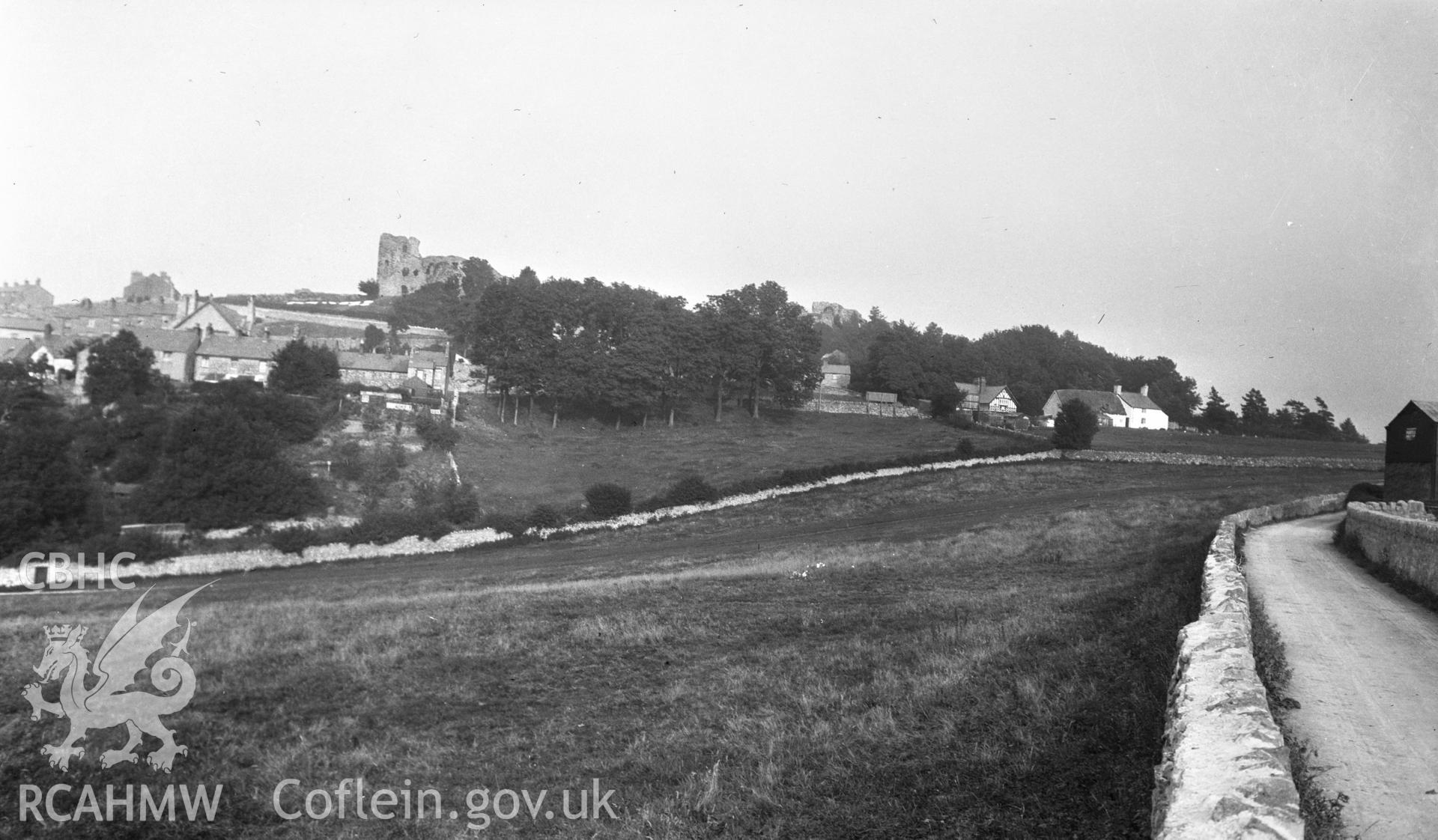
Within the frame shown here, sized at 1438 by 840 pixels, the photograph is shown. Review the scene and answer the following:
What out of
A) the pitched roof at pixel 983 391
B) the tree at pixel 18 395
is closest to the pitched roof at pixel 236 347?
the tree at pixel 18 395

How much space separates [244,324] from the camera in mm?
99312

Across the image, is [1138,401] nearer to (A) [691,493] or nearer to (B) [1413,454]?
(B) [1413,454]

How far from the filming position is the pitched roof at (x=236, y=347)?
81.8m

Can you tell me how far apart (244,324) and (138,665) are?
10168 centimetres

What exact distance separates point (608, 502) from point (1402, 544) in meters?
34.1

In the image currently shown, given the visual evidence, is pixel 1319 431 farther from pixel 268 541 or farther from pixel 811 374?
pixel 268 541

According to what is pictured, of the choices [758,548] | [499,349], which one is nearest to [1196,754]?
[758,548]

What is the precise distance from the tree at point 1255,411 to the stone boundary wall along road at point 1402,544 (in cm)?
8127

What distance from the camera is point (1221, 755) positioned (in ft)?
14.8

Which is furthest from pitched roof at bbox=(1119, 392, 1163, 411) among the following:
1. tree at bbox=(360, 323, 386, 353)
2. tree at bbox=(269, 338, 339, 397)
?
tree at bbox=(360, 323, 386, 353)

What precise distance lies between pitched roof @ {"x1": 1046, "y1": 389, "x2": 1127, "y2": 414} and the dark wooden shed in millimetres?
56818

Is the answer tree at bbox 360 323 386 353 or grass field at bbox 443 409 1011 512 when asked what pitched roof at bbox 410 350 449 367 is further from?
grass field at bbox 443 409 1011 512

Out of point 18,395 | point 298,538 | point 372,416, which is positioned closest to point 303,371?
point 372,416

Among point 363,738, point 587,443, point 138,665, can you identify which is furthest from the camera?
point 587,443
